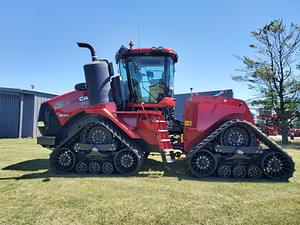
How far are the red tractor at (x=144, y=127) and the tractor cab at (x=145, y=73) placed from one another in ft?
0.08

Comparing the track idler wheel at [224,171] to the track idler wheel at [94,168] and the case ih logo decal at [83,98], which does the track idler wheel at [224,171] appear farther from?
the case ih logo decal at [83,98]

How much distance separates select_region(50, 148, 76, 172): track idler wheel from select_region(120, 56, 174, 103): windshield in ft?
6.82

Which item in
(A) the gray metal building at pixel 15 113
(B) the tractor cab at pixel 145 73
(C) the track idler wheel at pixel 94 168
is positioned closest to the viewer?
(C) the track idler wheel at pixel 94 168

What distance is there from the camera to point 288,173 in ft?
18.6

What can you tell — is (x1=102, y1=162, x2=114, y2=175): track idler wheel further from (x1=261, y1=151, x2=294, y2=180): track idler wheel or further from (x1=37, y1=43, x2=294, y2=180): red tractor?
(x1=261, y1=151, x2=294, y2=180): track idler wheel

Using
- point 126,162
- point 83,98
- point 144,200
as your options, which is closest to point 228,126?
point 126,162

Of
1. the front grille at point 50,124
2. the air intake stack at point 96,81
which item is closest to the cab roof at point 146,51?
the air intake stack at point 96,81

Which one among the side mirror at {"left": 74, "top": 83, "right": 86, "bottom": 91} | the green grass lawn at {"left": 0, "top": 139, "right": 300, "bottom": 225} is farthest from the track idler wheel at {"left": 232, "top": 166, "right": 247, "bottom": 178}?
the side mirror at {"left": 74, "top": 83, "right": 86, "bottom": 91}

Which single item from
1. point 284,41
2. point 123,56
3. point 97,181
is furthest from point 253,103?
point 97,181

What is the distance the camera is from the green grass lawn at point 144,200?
135 inches

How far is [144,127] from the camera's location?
258 inches

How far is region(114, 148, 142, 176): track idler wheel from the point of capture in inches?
240

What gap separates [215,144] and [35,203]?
144 inches

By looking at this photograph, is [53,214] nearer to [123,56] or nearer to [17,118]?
[123,56]
